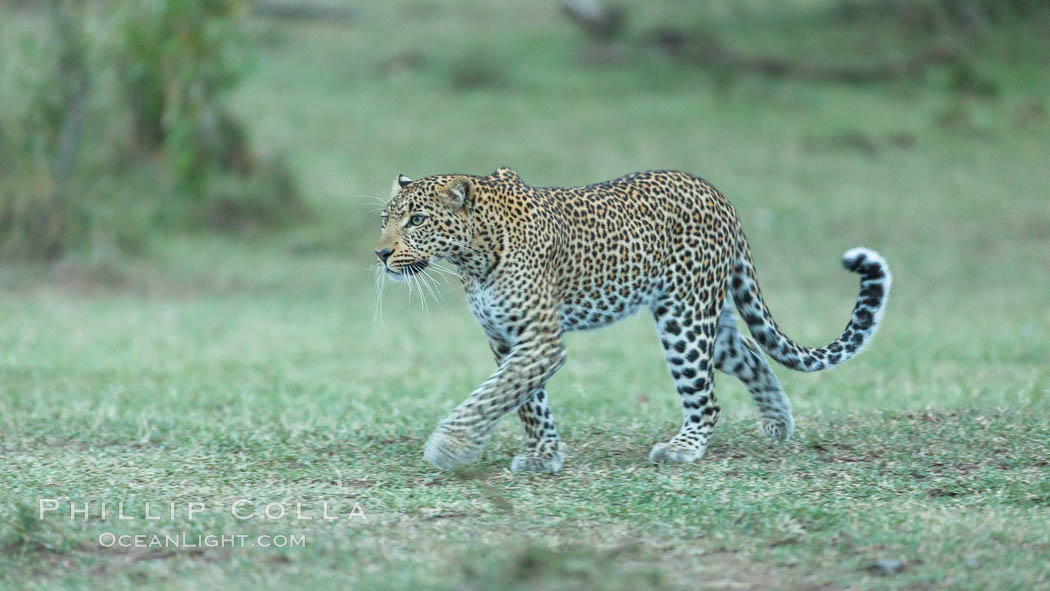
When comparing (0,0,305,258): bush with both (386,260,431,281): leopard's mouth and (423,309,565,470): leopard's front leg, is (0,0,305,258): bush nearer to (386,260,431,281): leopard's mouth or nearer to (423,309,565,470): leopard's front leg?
(386,260,431,281): leopard's mouth

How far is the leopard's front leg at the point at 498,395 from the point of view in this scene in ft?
21.2

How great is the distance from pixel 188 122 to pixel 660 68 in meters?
10.6

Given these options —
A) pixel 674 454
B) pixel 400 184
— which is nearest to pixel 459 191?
pixel 400 184

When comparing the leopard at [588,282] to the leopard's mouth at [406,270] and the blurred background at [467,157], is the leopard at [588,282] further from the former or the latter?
the blurred background at [467,157]

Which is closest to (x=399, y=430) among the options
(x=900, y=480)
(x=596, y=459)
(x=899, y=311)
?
→ (x=596, y=459)

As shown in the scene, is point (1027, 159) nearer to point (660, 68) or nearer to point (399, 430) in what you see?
point (660, 68)

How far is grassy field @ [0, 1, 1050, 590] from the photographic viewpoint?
5.56m

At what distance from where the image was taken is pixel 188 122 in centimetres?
1522

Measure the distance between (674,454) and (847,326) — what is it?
1210 millimetres

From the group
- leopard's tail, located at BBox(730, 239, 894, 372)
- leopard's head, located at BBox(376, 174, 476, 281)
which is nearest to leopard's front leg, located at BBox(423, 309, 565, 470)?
leopard's head, located at BBox(376, 174, 476, 281)

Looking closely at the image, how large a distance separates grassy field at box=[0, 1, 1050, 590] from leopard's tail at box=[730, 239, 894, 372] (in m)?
0.50

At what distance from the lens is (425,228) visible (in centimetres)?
673

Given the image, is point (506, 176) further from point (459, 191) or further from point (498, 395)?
point (498, 395)

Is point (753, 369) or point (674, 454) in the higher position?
point (753, 369)
